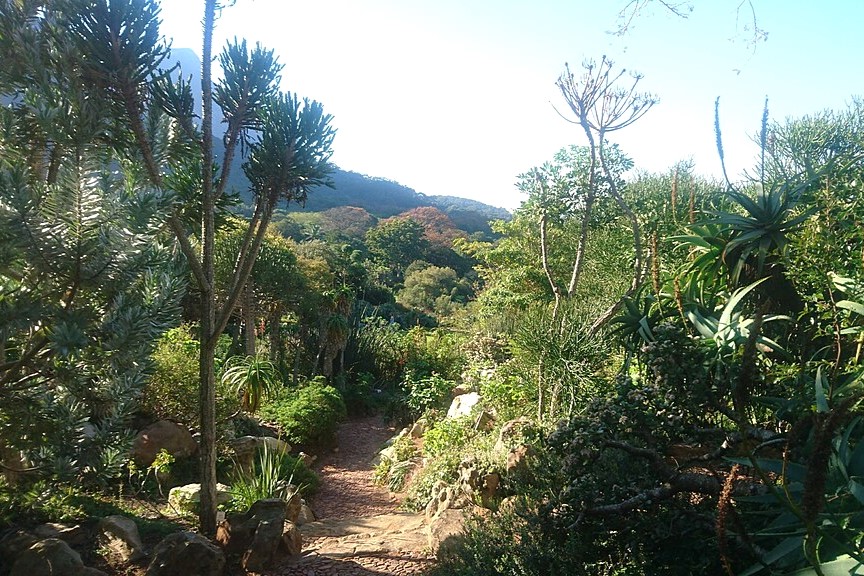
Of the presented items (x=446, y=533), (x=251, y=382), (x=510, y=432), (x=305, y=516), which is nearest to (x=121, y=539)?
(x=446, y=533)

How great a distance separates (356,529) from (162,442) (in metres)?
2.91

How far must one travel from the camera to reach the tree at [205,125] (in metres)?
3.84

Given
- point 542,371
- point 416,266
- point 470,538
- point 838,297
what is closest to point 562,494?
point 470,538

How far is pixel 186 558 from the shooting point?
3.50m

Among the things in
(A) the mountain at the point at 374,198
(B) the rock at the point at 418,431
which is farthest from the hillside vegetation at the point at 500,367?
(A) the mountain at the point at 374,198

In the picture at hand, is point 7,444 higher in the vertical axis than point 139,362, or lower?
lower

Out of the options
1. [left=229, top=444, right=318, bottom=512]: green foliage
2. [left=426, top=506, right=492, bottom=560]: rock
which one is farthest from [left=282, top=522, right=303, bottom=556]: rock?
[left=426, top=506, right=492, bottom=560]: rock

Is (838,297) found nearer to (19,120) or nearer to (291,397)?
(19,120)

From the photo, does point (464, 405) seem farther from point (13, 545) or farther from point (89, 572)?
point (13, 545)

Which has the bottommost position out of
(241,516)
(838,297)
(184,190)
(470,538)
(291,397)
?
(291,397)

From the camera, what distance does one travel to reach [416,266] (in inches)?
1134

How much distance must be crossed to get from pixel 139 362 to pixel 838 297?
4.02m

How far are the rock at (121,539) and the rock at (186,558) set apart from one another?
417 millimetres

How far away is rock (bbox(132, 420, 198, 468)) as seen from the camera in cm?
646
